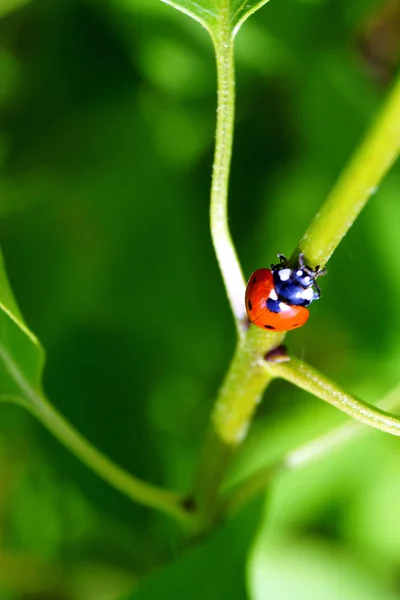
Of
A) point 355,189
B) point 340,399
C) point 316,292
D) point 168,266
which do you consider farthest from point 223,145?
point 168,266

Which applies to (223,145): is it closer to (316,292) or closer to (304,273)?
(304,273)

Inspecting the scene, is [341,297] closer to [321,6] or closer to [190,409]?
[190,409]

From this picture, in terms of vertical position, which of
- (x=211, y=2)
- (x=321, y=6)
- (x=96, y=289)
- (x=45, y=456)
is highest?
(x=211, y=2)

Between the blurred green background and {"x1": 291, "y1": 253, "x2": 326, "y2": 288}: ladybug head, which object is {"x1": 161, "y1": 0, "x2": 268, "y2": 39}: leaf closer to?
{"x1": 291, "y1": 253, "x2": 326, "y2": 288}: ladybug head

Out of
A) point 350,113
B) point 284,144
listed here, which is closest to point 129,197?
point 284,144

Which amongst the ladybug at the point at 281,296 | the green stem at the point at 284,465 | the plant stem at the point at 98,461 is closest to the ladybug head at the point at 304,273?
the ladybug at the point at 281,296

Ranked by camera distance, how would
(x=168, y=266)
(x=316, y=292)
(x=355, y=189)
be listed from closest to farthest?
(x=355, y=189) → (x=316, y=292) → (x=168, y=266)

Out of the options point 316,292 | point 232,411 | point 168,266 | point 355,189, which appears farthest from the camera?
point 168,266
